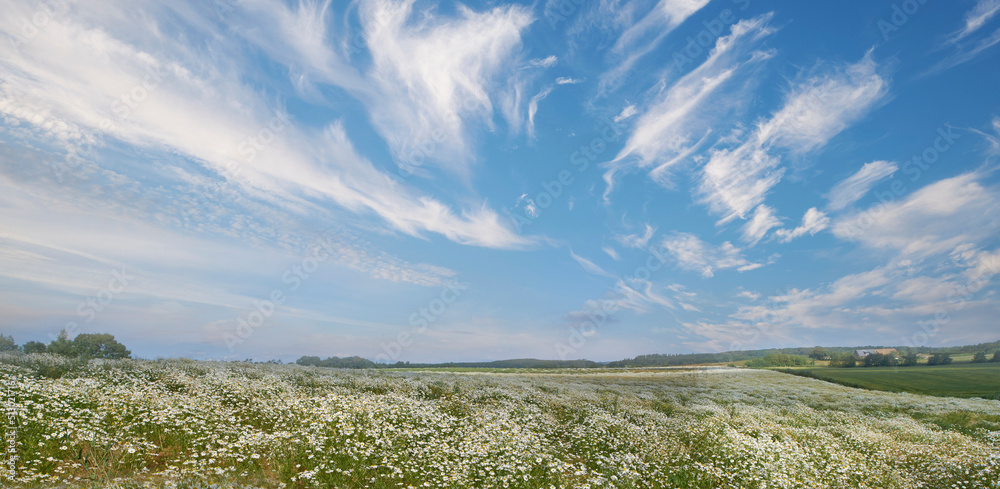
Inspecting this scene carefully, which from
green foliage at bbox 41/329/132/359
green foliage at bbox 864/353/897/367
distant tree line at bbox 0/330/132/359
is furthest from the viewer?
green foliage at bbox 864/353/897/367

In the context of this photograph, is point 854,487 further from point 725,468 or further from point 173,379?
point 173,379

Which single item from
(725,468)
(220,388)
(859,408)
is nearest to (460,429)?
(725,468)

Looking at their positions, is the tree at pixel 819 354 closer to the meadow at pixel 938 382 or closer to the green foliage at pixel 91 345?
the meadow at pixel 938 382

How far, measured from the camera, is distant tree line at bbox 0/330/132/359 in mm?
32250

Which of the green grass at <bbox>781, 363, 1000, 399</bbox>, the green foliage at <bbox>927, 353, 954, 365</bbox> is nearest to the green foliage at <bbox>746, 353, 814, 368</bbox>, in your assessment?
the green foliage at <bbox>927, 353, 954, 365</bbox>

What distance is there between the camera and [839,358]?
99750 mm

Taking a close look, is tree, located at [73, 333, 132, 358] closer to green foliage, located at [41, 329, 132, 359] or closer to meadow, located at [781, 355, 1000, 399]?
green foliage, located at [41, 329, 132, 359]

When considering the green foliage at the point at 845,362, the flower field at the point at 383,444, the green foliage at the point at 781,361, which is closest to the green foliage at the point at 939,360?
the green foliage at the point at 845,362

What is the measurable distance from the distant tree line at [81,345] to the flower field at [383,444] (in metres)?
18.2

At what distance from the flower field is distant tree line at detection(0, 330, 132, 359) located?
1816 centimetres

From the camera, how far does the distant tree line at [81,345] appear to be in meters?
32.2

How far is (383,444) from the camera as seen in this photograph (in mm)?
10766

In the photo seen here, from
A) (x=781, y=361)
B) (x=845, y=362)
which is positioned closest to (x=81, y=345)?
(x=845, y=362)

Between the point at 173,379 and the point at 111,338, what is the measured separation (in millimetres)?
43466
